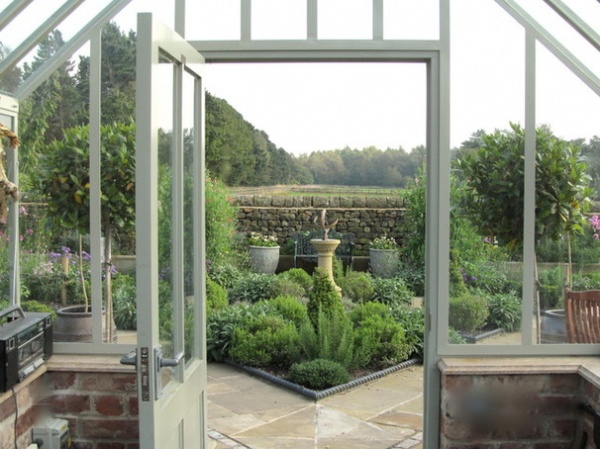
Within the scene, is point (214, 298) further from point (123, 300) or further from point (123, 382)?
point (123, 382)

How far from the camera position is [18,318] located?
3.45 meters

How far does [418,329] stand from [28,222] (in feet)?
14.2

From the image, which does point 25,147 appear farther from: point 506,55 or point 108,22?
point 506,55

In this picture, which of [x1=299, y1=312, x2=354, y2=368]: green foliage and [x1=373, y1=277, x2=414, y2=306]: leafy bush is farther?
[x1=373, y1=277, x2=414, y2=306]: leafy bush

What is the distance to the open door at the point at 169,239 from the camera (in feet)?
7.65

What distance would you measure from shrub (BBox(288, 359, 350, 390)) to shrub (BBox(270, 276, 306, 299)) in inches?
117

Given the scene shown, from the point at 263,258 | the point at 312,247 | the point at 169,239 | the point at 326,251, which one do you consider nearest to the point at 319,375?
the point at 169,239

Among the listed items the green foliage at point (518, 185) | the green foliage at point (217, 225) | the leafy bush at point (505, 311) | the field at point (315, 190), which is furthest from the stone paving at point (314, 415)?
the field at point (315, 190)

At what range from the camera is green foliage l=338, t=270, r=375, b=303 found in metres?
8.96

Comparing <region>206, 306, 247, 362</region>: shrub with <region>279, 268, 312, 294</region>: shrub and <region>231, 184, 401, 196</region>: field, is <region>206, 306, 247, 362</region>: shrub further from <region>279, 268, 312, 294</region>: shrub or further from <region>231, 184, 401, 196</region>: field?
<region>231, 184, 401, 196</region>: field

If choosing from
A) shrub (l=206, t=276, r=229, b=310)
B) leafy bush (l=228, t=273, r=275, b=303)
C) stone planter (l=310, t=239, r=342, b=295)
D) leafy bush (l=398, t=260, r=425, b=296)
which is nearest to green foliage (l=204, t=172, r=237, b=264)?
leafy bush (l=228, t=273, r=275, b=303)

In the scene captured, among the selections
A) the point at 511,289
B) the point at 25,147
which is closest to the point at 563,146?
the point at 511,289

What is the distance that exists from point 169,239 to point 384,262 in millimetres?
8860

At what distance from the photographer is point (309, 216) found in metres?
13.1
